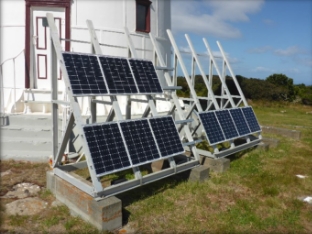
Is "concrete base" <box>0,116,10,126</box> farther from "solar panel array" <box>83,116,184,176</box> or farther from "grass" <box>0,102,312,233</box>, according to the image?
"solar panel array" <box>83,116,184,176</box>

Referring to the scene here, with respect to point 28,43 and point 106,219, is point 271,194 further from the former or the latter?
point 28,43

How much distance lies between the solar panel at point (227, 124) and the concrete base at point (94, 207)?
4.35 meters

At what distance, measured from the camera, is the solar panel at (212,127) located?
762cm

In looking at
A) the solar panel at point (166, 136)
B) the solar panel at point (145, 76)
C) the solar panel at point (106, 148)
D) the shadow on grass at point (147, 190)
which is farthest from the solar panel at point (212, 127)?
the solar panel at point (106, 148)

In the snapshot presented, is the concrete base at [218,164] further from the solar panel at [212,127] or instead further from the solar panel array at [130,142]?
the solar panel array at [130,142]

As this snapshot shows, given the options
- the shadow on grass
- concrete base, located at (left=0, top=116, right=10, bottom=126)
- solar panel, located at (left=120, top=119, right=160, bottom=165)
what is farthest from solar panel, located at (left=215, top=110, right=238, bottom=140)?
concrete base, located at (left=0, top=116, right=10, bottom=126)

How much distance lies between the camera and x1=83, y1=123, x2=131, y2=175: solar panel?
16.1 ft

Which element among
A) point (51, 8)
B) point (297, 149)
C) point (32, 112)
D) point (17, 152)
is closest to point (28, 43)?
point (51, 8)

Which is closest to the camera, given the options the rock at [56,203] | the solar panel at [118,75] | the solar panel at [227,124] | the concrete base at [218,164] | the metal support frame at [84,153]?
the metal support frame at [84,153]

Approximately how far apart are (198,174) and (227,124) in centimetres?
248

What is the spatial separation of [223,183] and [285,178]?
5.76 feet

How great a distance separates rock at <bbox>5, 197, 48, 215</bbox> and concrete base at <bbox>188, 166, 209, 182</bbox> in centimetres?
324

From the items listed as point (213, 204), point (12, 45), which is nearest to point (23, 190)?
point (213, 204)

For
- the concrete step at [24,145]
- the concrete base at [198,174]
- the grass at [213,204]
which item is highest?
the concrete step at [24,145]
